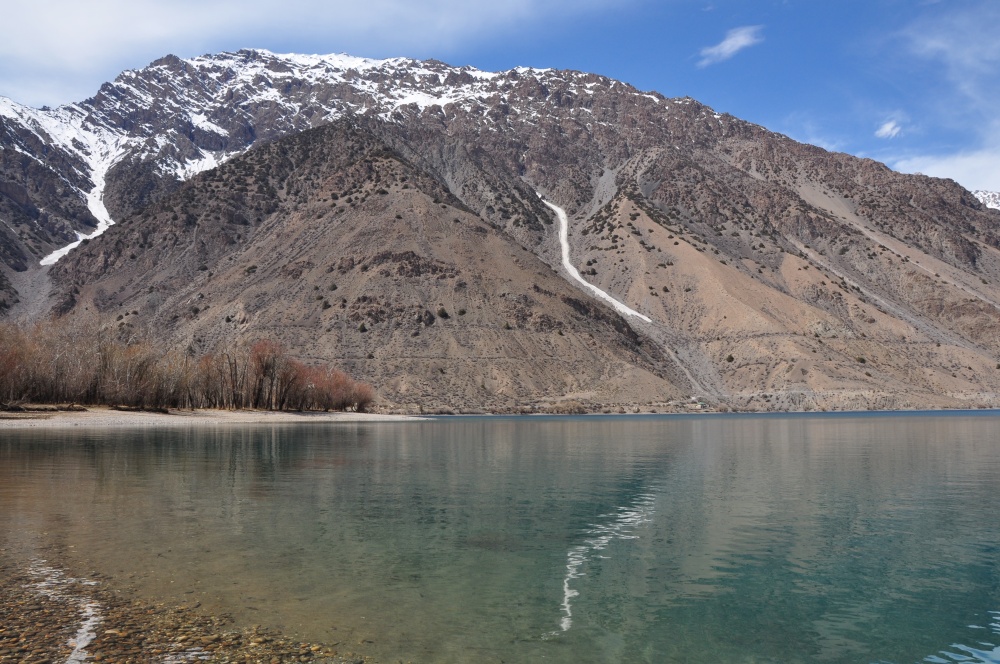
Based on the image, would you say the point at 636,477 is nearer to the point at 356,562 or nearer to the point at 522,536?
the point at 522,536

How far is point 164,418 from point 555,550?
73822 millimetres

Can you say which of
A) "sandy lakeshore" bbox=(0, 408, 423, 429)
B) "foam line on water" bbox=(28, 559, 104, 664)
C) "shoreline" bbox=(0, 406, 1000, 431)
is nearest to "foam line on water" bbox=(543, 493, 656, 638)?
"foam line on water" bbox=(28, 559, 104, 664)

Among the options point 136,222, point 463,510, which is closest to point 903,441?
point 463,510

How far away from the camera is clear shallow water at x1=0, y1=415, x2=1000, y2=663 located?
13445 mm

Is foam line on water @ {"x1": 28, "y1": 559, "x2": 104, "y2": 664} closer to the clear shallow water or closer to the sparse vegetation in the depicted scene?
the clear shallow water

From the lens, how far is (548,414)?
12019 cm

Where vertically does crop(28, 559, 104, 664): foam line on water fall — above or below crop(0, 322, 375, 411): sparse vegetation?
below

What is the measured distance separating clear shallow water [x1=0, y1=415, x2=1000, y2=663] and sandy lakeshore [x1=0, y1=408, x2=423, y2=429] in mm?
33517

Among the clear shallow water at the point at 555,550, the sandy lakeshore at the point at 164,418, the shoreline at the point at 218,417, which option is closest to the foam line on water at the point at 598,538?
the clear shallow water at the point at 555,550

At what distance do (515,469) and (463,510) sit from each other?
1352 centimetres

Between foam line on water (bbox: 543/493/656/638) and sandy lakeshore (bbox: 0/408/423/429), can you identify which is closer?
foam line on water (bbox: 543/493/656/638)

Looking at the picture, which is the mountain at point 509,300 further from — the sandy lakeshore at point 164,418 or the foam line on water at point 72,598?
the foam line on water at point 72,598

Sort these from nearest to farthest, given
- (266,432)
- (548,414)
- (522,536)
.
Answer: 1. (522,536)
2. (266,432)
3. (548,414)

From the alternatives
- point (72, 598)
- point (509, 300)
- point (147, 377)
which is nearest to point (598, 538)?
point (72, 598)
